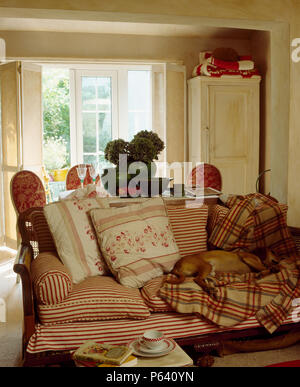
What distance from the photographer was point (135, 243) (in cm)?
286

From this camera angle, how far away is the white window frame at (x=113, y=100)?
6.34m

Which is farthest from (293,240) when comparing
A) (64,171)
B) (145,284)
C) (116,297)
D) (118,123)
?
(64,171)

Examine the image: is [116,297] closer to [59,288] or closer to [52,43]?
[59,288]

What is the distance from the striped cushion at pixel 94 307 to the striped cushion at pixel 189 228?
733 mm

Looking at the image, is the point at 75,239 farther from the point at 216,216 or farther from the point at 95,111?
the point at 95,111

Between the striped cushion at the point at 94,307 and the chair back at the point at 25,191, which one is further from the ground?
the chair back at the point at 25,191

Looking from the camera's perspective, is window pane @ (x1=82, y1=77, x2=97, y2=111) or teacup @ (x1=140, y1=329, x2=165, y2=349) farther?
window pane @ (x1=82, y1=77, x2=97, y2=111)

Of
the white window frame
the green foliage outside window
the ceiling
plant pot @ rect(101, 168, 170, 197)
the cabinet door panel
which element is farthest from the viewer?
the green foliage outside window

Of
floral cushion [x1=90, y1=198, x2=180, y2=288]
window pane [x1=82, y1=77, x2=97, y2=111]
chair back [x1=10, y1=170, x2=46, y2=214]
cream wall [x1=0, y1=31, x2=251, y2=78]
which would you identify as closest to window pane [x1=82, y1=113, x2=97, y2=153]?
window pane [x1=82, y1=77, x2=97, y2=111]

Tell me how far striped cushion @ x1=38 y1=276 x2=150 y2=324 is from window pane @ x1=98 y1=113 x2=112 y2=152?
4.16 m

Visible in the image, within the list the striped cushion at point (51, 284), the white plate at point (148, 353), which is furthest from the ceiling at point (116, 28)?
the white plate at point (148, 353)

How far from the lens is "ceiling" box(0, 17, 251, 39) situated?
5.44 metres

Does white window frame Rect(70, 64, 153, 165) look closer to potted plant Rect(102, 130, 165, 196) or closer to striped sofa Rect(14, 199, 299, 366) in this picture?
potted plant Rect(102, 130, 165, 196)

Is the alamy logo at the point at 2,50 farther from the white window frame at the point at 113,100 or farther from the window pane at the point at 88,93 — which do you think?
the window pane at the point at 88,93
